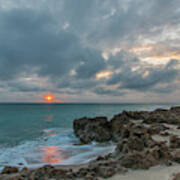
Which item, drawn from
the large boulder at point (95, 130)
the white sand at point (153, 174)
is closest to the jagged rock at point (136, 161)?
the white sand at point (153, 174)

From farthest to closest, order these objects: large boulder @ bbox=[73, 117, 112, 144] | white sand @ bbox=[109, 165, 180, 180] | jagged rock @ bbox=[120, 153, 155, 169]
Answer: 1. large boulder @ bbox=[73, 117, 112, 144]
2. jagged rock @ bbox=[120, 153, 155, 169]
3. white sand @ bbox=[109, 165, 180, 180]

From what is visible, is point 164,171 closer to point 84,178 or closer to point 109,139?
point 84,178

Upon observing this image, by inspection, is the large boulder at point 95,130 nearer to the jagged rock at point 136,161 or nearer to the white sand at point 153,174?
the jagged rock at point 136,161

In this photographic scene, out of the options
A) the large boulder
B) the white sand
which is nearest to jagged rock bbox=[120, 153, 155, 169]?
the white sand

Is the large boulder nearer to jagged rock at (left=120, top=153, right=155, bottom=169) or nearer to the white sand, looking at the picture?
jagged rock at (left=120, top=153, right=155, bottom=169)

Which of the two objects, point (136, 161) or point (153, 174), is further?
point (136, 161)

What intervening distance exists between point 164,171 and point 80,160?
583cm

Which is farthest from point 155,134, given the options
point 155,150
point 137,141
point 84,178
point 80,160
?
point 84,178

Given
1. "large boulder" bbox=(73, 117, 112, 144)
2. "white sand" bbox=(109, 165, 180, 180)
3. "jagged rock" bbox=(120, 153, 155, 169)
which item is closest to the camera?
"white sand" bbox=(109, 165, 180, 180)

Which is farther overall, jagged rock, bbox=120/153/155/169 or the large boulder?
the large boulder

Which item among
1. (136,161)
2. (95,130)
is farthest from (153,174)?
(95,130)

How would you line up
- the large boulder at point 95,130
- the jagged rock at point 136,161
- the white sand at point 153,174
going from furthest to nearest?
the large boulder at point 95,130, the jagged rock at point 136,161, the white sand at point 153,174

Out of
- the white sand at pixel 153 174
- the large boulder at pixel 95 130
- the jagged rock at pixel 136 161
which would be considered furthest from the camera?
the large boulder at pixel 95 130

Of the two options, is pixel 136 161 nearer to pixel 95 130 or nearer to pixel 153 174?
pixel 153 174
